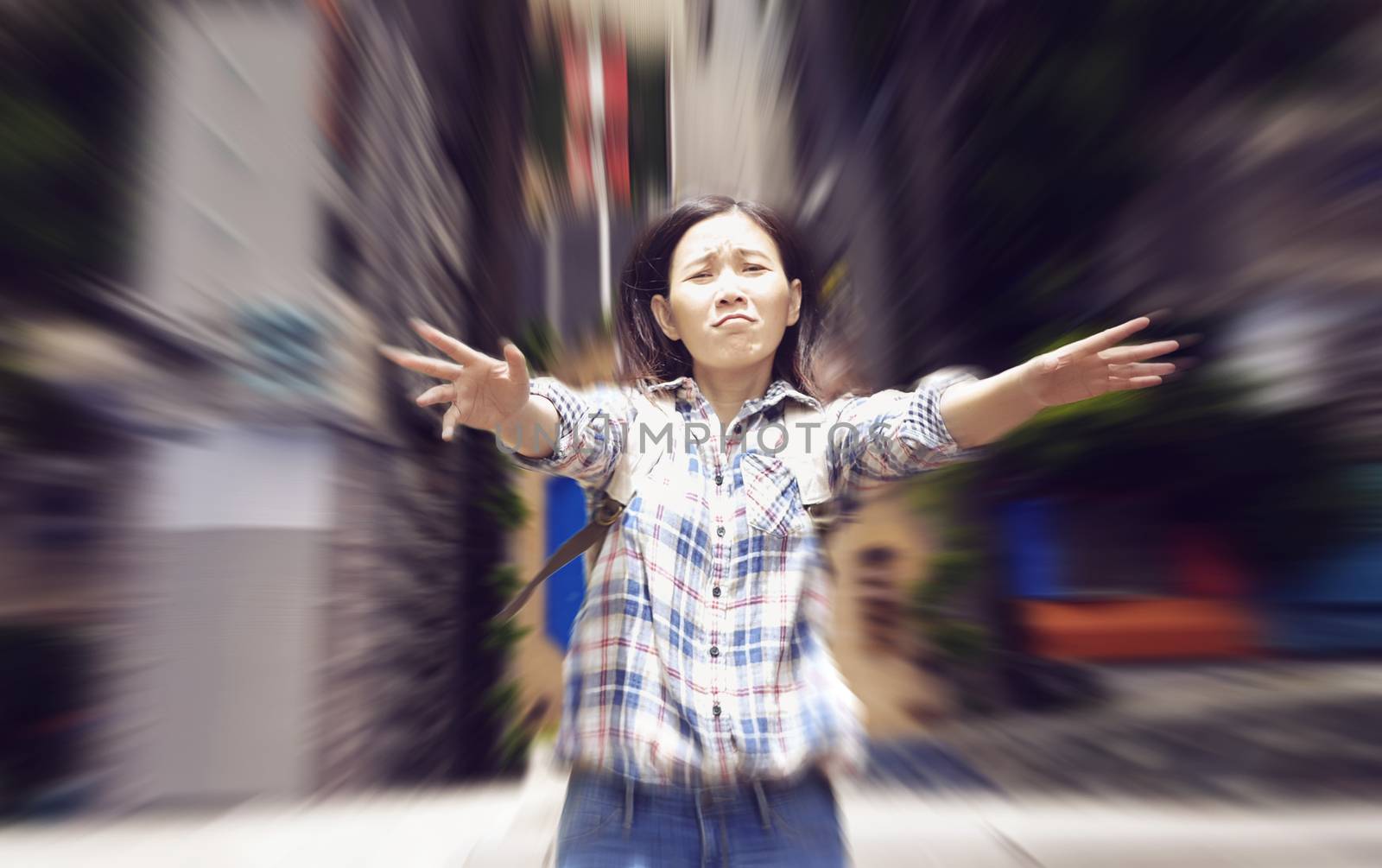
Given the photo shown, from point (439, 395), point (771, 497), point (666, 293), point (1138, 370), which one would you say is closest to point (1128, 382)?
point (1138, 370)

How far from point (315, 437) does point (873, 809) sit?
2.81 ft

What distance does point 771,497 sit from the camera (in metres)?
0.68

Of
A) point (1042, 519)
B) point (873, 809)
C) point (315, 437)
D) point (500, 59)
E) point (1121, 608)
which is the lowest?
point (873, 809)

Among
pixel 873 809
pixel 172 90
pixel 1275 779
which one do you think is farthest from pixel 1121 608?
pixel 172 90

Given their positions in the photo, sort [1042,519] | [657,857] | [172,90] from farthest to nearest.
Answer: [1042,519], [172,90], [657,857]

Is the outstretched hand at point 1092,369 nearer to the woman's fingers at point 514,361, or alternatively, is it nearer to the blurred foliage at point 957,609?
the woman's fingers at point 514,361

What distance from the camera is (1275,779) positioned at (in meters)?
1.06

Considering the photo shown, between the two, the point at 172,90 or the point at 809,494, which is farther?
the point at 172,90

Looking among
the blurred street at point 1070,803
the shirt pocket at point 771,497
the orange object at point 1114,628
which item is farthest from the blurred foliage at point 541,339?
the orange object at point 1114,628

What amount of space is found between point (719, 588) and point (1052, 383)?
31cm

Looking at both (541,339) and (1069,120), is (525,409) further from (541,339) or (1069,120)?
(1069,120)

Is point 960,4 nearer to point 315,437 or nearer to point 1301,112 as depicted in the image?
point 1301,112

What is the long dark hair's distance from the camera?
77 centimetres

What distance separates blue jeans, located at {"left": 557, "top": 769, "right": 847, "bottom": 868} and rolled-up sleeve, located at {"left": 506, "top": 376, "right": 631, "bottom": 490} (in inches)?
9.6
